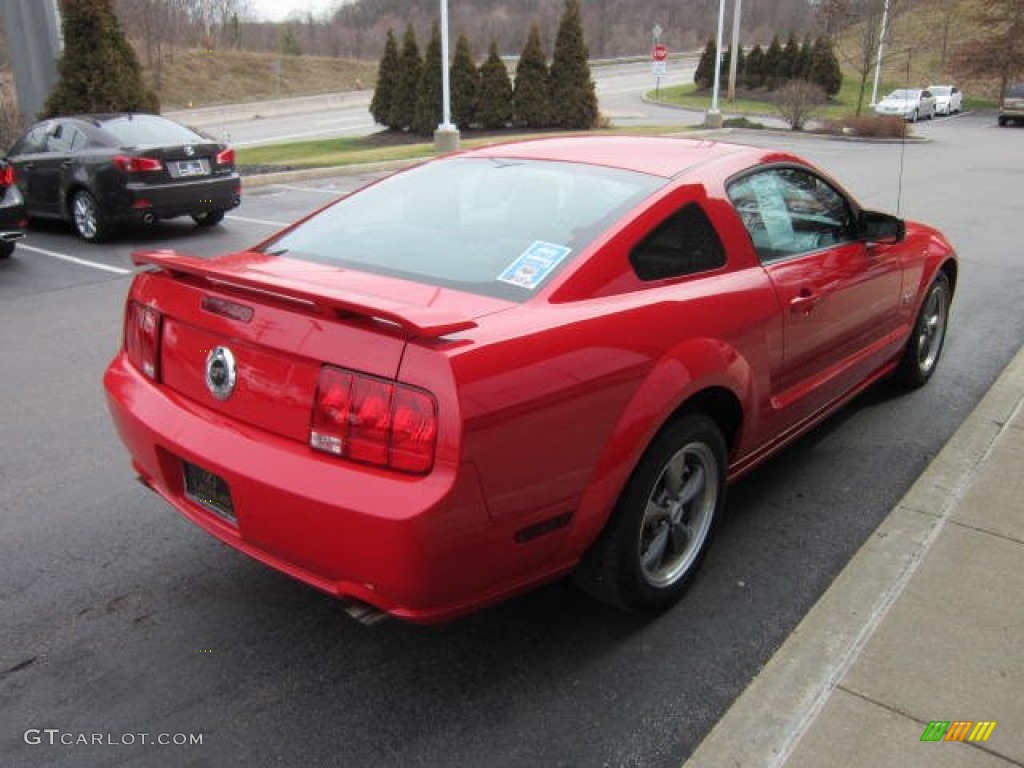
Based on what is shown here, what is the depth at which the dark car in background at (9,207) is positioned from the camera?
866cm

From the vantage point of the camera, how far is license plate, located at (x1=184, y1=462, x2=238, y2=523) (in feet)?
8.74

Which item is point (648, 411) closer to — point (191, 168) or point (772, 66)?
point (191, 168)

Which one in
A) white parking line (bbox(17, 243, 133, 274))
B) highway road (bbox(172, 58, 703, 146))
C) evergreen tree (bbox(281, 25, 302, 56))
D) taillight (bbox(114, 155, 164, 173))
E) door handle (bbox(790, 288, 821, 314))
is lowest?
highway road (bbox(172, 58, 703, 146))

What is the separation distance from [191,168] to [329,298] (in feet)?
28.6

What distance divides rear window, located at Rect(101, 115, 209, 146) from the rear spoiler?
26.8 feet

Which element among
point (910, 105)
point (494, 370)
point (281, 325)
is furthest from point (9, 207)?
point (910, 105)

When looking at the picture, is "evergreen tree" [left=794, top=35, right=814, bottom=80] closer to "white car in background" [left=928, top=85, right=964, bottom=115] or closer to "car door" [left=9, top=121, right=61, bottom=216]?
"white car in background" [left=928, top=85, right=964, bottom=115]

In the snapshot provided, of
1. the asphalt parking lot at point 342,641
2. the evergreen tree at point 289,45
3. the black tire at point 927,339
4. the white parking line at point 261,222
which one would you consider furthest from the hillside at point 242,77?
the asphalt parking lot at point 342,641

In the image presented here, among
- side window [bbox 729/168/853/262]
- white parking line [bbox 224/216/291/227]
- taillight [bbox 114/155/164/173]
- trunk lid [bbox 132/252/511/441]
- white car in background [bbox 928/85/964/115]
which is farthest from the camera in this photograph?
white car in background [bbox 928/85/964/115]

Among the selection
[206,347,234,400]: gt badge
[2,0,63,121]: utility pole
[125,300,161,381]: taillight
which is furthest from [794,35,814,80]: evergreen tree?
[206,347,234,400]: gt badge

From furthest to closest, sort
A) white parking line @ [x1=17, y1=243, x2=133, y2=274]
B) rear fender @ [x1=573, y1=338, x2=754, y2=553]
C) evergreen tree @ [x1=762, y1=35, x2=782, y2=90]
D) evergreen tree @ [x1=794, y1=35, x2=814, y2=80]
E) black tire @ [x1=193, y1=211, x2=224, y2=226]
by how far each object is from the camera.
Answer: evergreen tree @ [x1=762, y1=35, x2=782, y2=90]
evergreen tree @ [x1=794, y1=35, x2=814, y2=80]
black tire @ [x1=193, y1=211, x2=224, y2=226]
white parking line @ [x1=17, y1=243, x2=133, y2=274]
rear fender @ [x1=573, y1=338, x2=754, y2=553]

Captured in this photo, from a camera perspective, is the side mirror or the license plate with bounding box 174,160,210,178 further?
the license plate with bounding box 174,160,210,178

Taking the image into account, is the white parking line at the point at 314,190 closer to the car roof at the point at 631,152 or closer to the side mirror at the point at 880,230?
the car roof at the point at 631,152

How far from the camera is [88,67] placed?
1579cm
